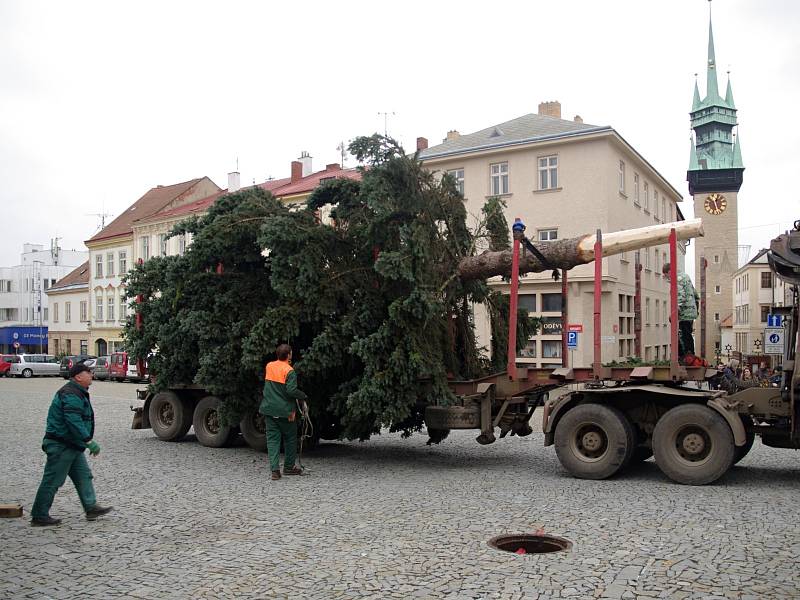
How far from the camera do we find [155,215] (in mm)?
54781

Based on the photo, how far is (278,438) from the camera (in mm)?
10805

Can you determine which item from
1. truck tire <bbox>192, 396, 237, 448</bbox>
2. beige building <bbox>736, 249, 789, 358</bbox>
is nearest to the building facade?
beige building <bbox>736, 249, 789, 358</bbox>

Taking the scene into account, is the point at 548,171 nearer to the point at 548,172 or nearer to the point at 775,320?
the point at 548,172

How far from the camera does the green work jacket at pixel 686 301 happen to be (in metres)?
11.7

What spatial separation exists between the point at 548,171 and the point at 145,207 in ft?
119

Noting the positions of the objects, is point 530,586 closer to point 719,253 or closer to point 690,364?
point 690,364

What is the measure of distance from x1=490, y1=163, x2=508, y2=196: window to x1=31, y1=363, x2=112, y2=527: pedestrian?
27977 mm

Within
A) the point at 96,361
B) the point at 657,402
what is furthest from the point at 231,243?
the point at 96,361

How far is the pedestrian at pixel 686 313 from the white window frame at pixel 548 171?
2108 cm

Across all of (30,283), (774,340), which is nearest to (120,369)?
(774,340)

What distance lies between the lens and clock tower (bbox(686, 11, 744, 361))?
281 ft

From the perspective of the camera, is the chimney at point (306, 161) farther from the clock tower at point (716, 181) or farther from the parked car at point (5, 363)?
the clock tower at point (716, 181)

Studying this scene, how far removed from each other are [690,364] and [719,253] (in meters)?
81.2

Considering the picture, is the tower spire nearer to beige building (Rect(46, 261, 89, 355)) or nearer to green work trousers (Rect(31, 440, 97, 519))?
beige building (Rect(46, 261, 89, 355))
